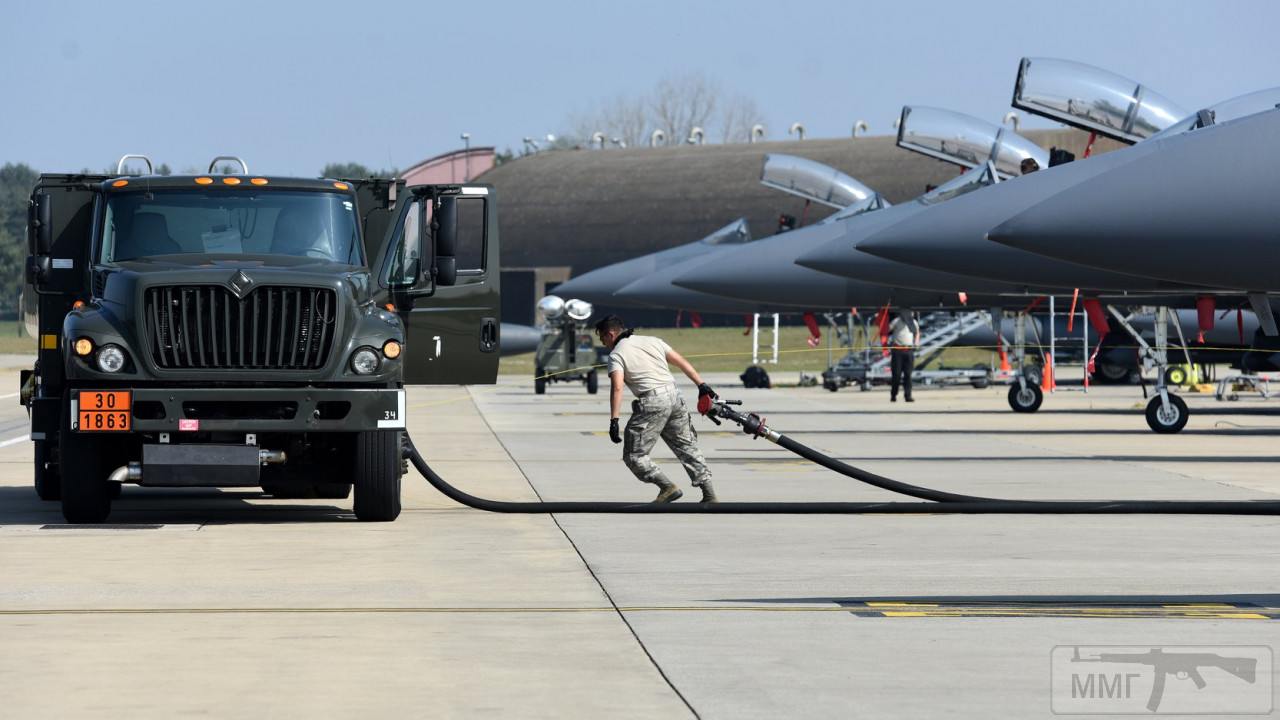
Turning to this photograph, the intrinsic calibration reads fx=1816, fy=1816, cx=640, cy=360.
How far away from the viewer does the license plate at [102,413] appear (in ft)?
38.2

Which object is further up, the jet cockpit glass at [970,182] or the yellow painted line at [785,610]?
the jet cockpit glass at [970,182]

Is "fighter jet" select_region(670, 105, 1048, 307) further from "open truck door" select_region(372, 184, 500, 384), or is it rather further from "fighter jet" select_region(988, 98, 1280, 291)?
"open truck door" select_region(372, 184, 500, 384)

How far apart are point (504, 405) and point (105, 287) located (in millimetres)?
22232

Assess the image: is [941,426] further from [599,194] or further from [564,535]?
[599,194]

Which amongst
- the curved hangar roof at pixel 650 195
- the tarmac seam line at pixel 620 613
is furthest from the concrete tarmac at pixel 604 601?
the curved hangar roof at pixel 650 195

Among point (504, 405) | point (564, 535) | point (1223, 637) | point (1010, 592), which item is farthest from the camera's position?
point (504, 405)

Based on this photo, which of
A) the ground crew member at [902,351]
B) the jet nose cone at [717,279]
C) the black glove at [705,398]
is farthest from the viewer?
the ground crew member at [902,351]

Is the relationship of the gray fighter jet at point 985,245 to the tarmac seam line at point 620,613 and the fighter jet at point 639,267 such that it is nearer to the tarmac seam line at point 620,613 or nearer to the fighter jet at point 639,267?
the tarmac seam line at point 620,613

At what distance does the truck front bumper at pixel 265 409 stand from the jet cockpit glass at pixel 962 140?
17555mm

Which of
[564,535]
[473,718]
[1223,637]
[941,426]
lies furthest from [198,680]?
[941,426]

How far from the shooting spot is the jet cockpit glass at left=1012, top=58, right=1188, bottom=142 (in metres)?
22.7

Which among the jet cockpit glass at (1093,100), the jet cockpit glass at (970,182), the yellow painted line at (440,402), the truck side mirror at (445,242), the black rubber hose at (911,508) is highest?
the jet cockpit glass at (1093,100)

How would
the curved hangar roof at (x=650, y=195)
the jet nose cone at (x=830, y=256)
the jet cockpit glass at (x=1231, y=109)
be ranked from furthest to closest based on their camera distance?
1. the curved hangar roof at (x=650, y=195)
2. the jet nose cone at (x=830, y=256)
3. the jet cockpit glass at (x=1231, y=109)

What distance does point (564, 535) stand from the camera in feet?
38.5
